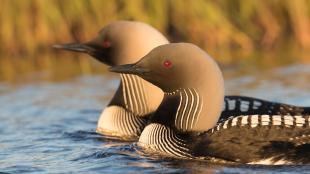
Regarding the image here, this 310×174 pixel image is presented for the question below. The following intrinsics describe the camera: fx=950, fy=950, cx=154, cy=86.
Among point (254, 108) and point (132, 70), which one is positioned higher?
point (132, 70)

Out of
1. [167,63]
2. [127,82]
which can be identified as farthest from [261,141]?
[127,82]

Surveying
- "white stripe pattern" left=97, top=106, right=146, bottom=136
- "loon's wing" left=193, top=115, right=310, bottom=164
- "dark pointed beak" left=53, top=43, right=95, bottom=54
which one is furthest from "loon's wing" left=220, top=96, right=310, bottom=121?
"dark pointed beak" left=53, top=43, right=95, bottom=54

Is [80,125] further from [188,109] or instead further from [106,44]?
[188,109]

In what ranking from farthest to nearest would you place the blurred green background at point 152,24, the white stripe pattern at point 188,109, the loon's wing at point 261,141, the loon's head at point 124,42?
the blurred green background at point 152,24 → the loon's head at point 124,42 → the white stripe pattern at point 188,109 → the loon's wing at point 261,141

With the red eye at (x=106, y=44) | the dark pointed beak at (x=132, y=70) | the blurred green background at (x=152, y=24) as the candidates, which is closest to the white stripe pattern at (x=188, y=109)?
the dark pointed beak at (x=132, y=70)

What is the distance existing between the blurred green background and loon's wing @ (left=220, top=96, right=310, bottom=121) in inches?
150

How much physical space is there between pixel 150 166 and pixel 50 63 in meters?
5.85

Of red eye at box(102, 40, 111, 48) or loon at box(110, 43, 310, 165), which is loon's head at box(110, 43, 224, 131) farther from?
red eye at box(102, 40, 111, 48)

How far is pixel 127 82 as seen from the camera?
6879mm

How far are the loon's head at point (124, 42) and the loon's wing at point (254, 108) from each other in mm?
811

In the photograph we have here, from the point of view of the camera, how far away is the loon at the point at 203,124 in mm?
5191

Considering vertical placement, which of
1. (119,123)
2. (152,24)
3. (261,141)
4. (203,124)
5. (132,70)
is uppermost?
(152,24)

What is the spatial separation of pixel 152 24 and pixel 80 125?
3.67 metres

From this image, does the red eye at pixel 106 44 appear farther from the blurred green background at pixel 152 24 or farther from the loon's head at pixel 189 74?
the blurred green background at pixel 152 24
